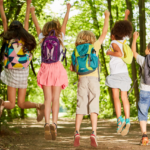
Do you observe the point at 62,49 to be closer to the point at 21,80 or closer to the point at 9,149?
the point at 21,80

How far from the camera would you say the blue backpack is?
243 inches

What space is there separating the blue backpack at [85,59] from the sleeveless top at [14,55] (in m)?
1.26

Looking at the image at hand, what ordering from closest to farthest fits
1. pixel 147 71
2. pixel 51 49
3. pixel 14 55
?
pixel 51 49, pixel 14 55, pixel 147 71

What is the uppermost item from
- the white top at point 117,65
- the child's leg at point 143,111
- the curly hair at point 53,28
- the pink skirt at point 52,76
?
the curly hair at point 53,28

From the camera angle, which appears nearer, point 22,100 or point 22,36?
point 22,36

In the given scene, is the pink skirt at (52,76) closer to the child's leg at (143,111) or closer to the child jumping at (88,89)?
the child jumping at (88,89)

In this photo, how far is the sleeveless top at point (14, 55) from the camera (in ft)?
21.1

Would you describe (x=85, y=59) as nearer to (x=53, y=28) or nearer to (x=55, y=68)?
(x=55, y=68)


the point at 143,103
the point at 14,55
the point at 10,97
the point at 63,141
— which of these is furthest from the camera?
the point at 63,141

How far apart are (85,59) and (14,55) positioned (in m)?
1.66

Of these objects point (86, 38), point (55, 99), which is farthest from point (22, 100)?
point (86, 38)

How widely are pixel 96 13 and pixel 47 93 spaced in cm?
1472

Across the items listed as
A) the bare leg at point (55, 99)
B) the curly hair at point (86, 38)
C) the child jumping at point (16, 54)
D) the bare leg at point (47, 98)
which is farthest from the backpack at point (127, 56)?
the child jumping at point (16, 54)

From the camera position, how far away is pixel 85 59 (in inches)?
245
